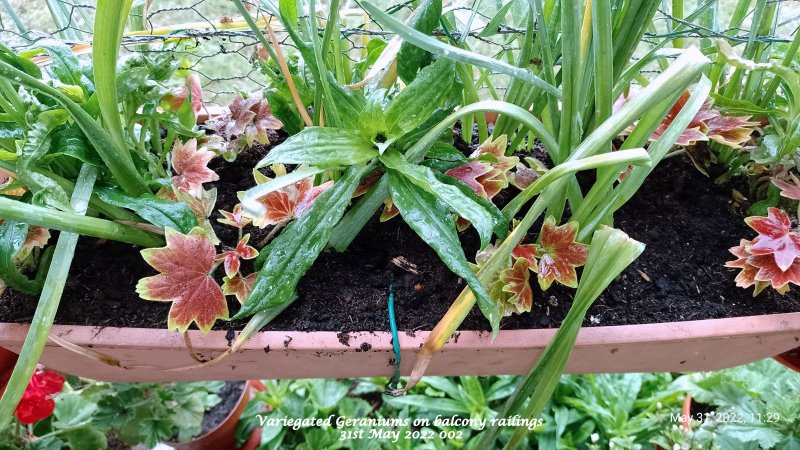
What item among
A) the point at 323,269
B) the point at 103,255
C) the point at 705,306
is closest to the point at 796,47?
the point at 705,306

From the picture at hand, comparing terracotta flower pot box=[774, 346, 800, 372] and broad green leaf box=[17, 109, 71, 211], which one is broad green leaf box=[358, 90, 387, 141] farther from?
terracotta flower pot box=[774, 346, 800, 372]

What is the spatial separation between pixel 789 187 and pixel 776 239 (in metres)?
0.07

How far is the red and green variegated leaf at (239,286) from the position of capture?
0.58m

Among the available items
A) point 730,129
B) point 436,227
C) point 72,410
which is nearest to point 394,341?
point 436,227

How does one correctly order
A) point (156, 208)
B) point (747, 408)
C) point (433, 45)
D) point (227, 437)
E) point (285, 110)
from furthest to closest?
point (227, 437) < point (747, 408) < point (285, 110) < point (156, 208) < point (433, 45)

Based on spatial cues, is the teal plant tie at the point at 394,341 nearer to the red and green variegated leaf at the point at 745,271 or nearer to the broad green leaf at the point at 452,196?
the broad green leaf at the point at 452,196

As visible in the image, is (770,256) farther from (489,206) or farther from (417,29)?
(417,29)

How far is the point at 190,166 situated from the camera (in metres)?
0.65

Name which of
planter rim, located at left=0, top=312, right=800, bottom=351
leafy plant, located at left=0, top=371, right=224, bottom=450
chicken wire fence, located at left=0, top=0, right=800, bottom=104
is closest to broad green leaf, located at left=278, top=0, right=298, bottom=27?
chicken wire fence, located at left=0, top=0, right=800, bottom=104

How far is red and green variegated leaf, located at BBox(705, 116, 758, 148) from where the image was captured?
65 centimetres

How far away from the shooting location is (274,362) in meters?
0.58

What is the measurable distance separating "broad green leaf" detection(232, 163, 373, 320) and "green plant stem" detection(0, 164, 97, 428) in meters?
0.16

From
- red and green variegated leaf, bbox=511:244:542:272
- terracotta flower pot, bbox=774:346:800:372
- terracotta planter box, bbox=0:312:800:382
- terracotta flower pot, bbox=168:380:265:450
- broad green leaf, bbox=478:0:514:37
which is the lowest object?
terracotta flower pot, bbox=168:380:265:450

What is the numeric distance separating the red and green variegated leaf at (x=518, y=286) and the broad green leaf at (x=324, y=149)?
180 millimetres
